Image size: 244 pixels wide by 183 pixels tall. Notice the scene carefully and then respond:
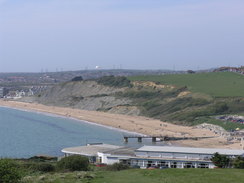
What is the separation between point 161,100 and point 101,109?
10.8 metres

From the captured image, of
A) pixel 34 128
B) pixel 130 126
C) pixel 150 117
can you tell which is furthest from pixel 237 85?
pixel 34 128

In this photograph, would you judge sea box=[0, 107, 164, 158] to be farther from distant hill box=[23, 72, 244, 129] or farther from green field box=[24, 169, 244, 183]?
green field box=[24, 169, 244, 183]

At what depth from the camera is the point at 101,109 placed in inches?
3580

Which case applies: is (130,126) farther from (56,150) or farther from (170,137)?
(56,150)

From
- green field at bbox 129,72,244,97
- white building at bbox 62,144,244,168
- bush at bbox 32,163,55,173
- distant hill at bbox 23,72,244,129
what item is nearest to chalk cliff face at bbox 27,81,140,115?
distant hill at bbox 23,72,244,129

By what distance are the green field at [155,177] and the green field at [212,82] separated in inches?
2419

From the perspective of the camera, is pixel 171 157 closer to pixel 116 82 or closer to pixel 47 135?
pixel 47 135

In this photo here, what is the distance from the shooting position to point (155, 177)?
1769 centimetres

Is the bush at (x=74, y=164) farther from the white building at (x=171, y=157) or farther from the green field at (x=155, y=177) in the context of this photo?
the white building at (x=171, y=157)

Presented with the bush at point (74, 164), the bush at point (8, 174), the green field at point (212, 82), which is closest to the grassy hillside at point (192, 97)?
the green field at point (212, 82)

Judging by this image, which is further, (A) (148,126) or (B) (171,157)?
(A) (148,126)

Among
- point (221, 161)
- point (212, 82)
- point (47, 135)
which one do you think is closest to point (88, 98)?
point (212, 82)

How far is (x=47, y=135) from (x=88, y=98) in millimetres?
43476

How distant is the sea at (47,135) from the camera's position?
45.2 meters
